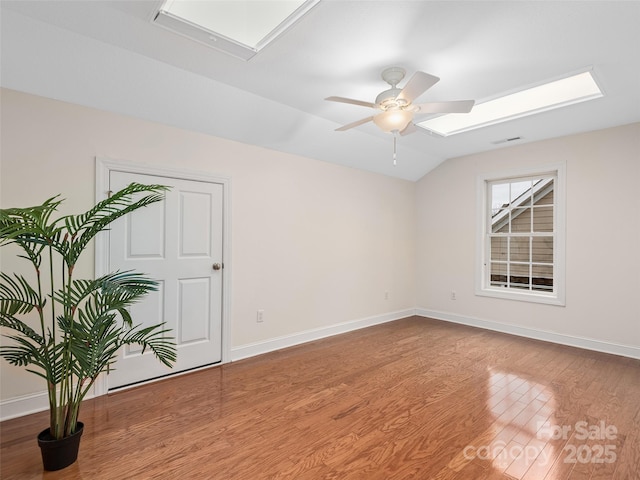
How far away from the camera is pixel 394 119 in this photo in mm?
2514

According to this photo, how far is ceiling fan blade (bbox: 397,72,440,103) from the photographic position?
2.03 metres

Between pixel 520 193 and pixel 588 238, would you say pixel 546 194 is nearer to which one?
pixel 520 193

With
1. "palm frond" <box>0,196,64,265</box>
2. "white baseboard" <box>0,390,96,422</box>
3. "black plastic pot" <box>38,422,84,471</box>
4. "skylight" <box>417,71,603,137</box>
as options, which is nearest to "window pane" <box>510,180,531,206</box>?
"skylight" <box>417,71,603,137</box>

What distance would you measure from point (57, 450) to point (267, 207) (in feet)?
8.55

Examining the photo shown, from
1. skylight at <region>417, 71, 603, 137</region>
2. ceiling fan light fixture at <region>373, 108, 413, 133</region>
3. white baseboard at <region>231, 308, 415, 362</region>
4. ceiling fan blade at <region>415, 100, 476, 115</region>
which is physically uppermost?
skylight at <region>417, 71, 603, 137</region>

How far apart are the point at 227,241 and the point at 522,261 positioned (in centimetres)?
400

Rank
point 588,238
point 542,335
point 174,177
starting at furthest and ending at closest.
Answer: point 542,335 < point 588,238 < point 174,177

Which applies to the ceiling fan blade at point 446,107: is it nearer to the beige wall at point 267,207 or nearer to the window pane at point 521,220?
the beige wall at point 267,207

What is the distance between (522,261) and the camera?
4652 millimetres

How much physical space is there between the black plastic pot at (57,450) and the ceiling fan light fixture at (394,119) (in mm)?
2812

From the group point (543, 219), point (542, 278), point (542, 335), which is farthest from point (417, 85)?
point (542, 335)

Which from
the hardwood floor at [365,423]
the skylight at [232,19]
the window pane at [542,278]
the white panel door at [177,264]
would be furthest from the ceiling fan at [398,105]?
the window pane at [542,278]

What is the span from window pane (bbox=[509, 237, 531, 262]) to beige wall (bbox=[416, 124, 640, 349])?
0.50 m

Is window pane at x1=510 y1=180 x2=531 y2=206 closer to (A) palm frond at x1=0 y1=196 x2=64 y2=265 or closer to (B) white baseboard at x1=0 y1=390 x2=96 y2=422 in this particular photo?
(A) palm frond at x1=0 y1=196 x2=64 y2=265
